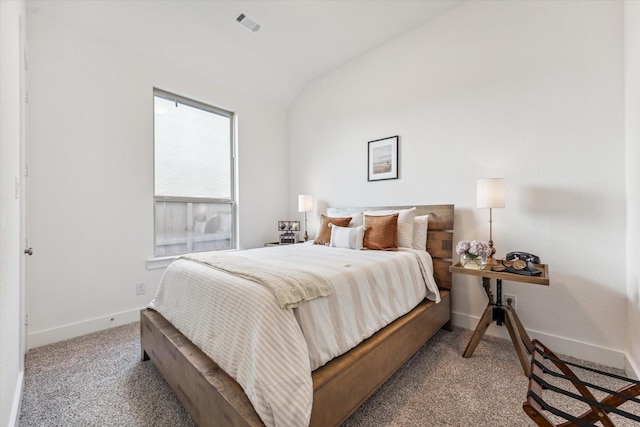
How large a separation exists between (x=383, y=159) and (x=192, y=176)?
2364 millimetres

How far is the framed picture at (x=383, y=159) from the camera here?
9.91 feet

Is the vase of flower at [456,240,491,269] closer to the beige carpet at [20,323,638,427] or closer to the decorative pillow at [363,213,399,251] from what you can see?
the decorative pillow at [363,213,399,251]

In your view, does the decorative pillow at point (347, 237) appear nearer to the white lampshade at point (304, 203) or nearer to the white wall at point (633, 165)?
the white lampshade at point (304, 203)

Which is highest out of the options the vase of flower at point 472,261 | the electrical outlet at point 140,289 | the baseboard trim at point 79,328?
the vase of flower at point 472,261

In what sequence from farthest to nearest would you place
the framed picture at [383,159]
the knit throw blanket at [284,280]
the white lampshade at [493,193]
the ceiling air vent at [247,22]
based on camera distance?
1. the framed picture at [383,159]
2. the ceiling air vent at [247,22]
3. the white lampshade at [493,193]
4. the knit throw blanket at [284,280]

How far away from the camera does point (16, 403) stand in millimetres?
1416

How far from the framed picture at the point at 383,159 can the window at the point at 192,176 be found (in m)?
1.95

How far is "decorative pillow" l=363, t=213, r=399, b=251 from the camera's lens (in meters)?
2.44

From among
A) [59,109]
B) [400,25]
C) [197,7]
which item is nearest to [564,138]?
[400,25]

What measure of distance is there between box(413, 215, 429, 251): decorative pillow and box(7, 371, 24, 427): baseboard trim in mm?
2811

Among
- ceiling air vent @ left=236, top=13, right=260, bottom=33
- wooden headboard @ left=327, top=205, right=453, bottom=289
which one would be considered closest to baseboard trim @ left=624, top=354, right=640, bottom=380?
wooden headboard @ left=327, top=205, right=453, bottom=289

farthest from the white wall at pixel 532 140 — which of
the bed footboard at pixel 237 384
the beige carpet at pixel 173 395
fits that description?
the bed footboard at pixel 237 384

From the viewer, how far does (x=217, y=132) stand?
3.57 m

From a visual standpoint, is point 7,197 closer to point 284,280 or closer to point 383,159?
point 284,280
